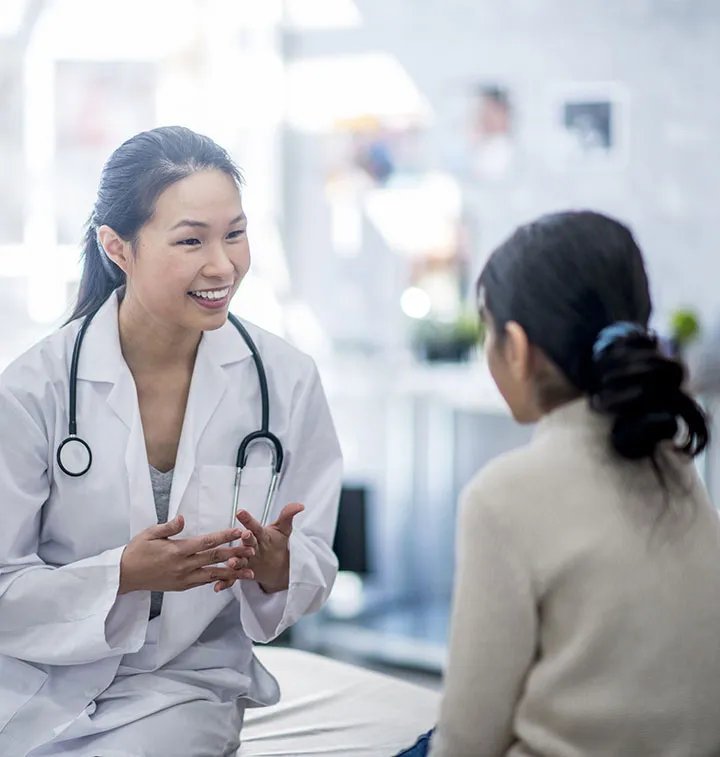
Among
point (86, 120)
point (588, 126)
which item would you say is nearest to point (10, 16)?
point (86, 120)

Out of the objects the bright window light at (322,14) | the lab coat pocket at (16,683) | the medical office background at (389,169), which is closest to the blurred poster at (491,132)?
the medical office background at (389,169)

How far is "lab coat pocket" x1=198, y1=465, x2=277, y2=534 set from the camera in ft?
5.32

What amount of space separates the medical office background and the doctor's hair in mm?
1798

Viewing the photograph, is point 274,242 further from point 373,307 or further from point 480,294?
point 480,294

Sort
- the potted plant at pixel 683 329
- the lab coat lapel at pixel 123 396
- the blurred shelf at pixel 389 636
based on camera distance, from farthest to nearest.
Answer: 1. the blurred shelf at pixel 389 636
2. the potted plant at pixel 683 329
3. the lab coat lapel at pixel 123 396

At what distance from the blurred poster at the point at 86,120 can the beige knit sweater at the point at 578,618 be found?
8.72 ft

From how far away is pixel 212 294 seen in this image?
160 centimetres

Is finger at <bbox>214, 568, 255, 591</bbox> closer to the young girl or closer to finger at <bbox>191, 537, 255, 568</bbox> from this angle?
finger at <bbox>191, 537, 255, 568</bbox>

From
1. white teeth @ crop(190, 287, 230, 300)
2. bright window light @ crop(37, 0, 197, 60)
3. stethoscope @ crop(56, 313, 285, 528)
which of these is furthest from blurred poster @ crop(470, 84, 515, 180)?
white teeth @ crop(190, 287, 230, 300)

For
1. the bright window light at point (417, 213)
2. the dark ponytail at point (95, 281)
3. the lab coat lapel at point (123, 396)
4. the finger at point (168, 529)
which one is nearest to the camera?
the finger at point (168, 529)

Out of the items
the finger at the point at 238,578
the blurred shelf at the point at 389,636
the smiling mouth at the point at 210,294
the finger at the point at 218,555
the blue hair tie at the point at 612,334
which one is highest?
the smiling mouth at the point at 210,294

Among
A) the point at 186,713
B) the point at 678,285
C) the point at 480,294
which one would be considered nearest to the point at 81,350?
Result: the point at 186,713

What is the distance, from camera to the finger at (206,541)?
1483mm

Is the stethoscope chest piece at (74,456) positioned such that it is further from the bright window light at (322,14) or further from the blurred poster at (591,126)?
the bright window light at (322,14)
